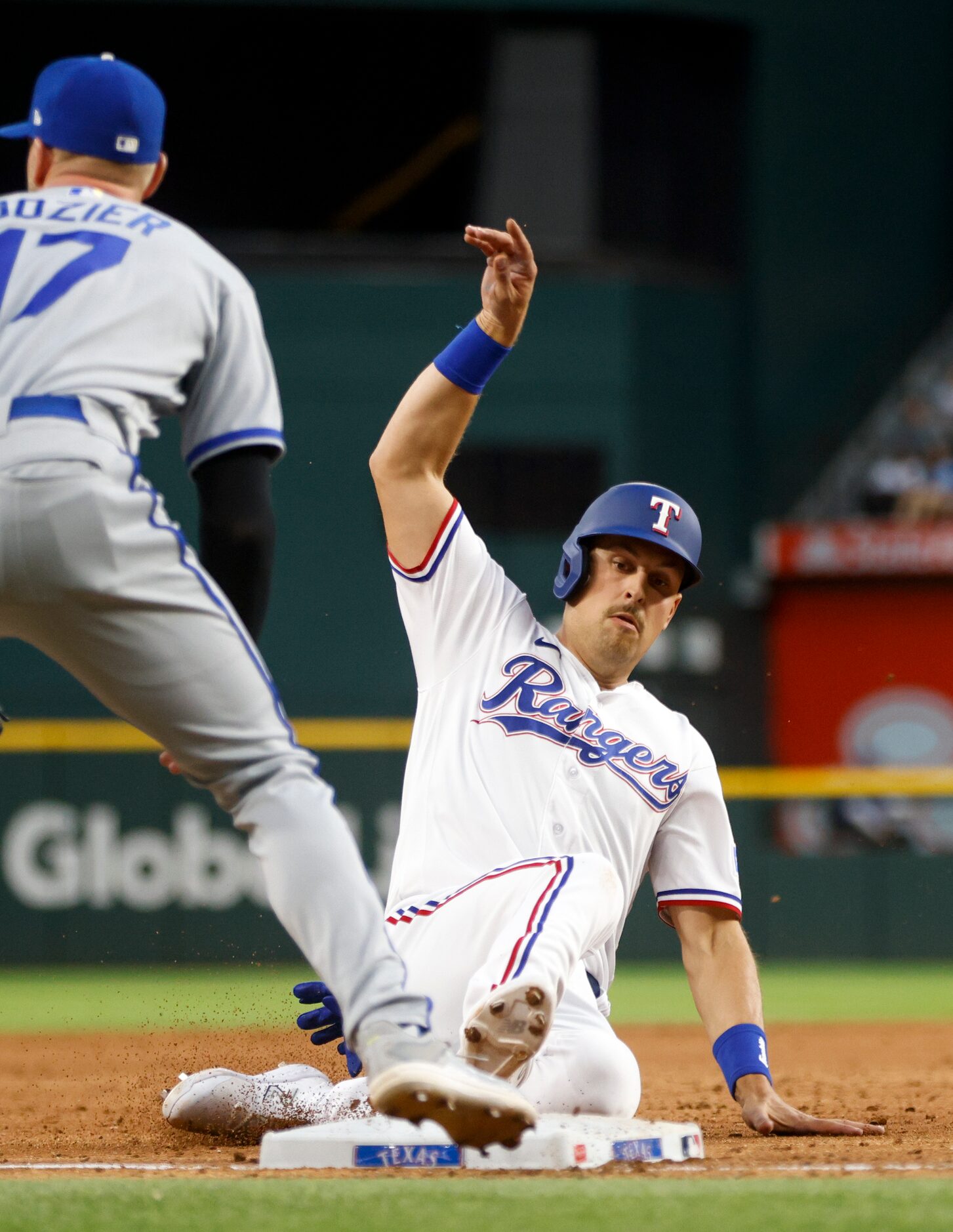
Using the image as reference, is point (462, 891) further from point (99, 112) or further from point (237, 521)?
point (99, 112)

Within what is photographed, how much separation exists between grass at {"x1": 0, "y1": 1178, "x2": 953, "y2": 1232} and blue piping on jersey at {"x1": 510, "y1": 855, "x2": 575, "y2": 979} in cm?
33

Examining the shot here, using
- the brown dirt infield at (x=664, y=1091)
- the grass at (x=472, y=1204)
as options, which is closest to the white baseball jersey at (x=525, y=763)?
the brown dirt infield at (x=664, y=1091)

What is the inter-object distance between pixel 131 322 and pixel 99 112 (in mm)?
388

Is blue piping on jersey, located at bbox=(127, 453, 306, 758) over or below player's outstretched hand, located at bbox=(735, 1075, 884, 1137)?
over

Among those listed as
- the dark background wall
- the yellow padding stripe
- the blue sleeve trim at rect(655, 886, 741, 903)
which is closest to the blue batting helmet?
the blue sleeve trim at rect(655, 886, 741, 903)

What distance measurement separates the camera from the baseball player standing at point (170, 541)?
251 cm

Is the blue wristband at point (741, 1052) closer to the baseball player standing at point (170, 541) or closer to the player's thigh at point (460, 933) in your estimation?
the player's thigh at point (460, 933)

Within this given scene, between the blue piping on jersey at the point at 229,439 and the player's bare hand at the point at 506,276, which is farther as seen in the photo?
the player's bare hand at the point at 506,276

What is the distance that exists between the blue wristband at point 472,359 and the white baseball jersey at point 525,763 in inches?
12.8

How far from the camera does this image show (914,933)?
33.2 ft

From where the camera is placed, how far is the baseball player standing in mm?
2508

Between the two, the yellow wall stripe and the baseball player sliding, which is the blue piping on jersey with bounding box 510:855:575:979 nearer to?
the baseball player sliding

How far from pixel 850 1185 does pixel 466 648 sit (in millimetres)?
1437

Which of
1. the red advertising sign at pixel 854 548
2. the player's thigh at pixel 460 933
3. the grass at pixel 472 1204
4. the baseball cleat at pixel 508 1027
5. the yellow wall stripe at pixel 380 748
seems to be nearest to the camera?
the grass at pixel 472 1204
